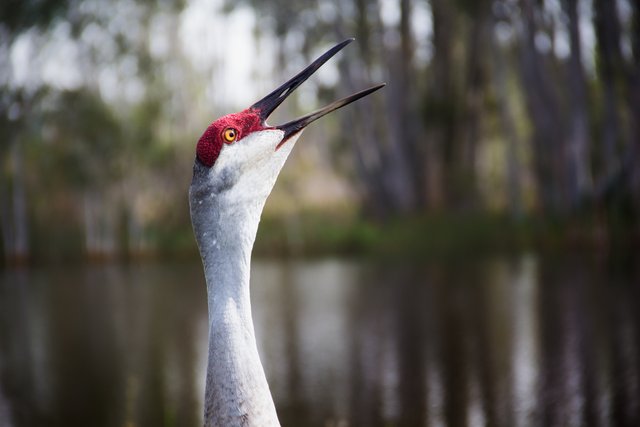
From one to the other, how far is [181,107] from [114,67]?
4575 mm

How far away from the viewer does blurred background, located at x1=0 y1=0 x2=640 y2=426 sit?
785 cm

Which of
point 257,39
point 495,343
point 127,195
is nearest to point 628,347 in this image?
point 495,343

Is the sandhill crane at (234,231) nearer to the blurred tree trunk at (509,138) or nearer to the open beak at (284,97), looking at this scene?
the open beak at (284,97)

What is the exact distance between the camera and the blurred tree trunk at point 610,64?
17617 mm

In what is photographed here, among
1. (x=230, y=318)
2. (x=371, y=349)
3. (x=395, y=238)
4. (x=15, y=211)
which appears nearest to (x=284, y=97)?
(x=230, y=318)

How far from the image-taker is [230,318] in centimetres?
205

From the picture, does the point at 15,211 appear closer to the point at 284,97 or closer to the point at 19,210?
the point at 19,210

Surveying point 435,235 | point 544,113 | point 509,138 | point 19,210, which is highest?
point 544,113

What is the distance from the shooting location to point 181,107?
121 feet

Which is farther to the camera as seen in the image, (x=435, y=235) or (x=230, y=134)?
(x=435, y=235)

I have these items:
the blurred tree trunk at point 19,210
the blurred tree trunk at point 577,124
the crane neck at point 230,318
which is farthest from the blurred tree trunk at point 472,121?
the crane neck at point 230,318

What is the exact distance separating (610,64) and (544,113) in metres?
2.50

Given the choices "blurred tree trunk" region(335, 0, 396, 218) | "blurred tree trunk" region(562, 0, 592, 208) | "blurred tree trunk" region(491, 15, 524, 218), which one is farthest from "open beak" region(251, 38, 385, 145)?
"blurred tree trunk" region(335, 0, 396, 218)

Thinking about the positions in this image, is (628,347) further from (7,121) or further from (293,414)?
(7,121)
